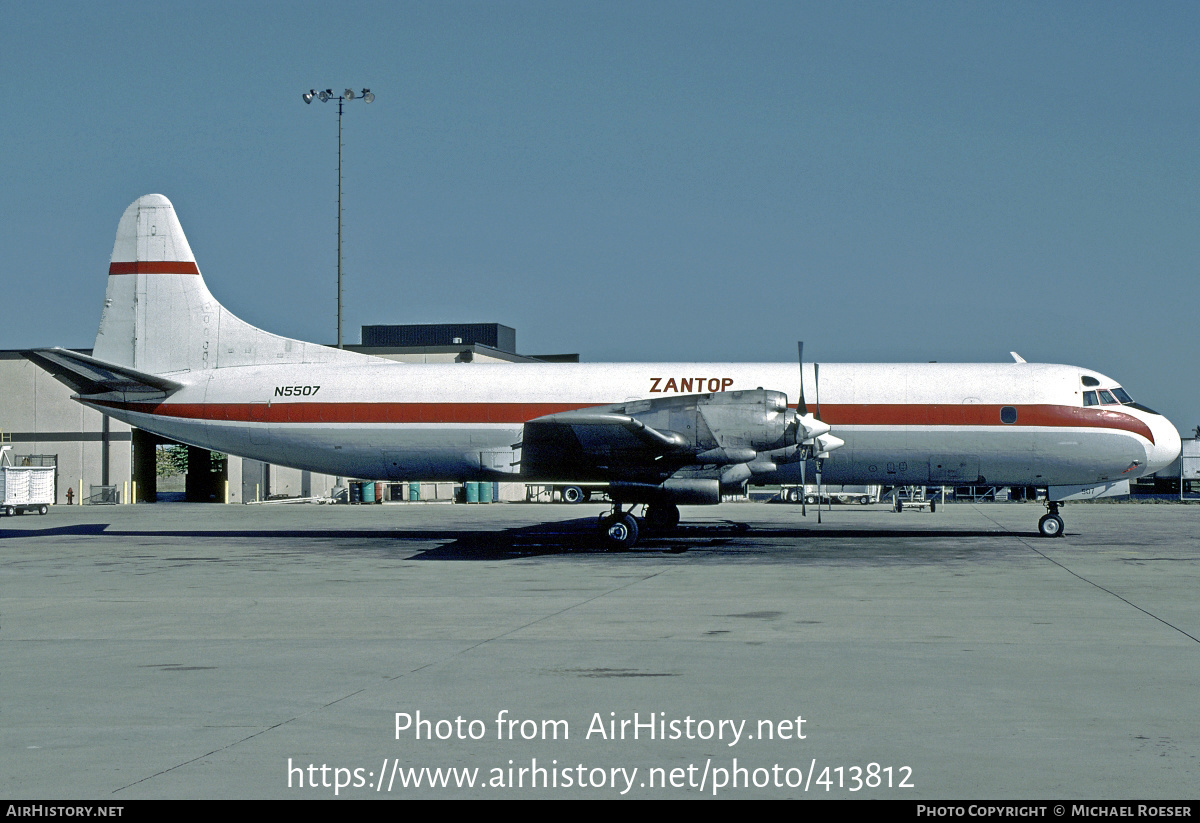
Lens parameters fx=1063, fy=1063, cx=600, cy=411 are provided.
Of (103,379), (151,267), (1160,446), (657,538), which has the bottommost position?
(657,538)

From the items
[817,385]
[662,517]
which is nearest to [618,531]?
[662,517]

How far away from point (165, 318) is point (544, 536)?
40.8 feet

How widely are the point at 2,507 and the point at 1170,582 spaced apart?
40.6 metres

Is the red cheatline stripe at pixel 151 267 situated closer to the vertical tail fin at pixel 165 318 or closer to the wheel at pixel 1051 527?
the vertical tail fin at pixel 165 318

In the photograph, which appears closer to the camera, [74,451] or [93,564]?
[93,564]

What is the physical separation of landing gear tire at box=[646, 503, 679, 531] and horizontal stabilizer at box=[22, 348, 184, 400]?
537 inches

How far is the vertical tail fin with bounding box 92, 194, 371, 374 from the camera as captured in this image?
30.1 metres

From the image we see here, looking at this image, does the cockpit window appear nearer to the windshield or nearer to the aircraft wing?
the windshield

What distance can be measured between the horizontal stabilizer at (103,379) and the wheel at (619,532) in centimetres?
1259

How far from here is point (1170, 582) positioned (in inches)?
708

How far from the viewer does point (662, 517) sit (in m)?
31.0

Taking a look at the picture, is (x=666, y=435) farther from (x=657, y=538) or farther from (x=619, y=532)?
(x=657, y=538)
